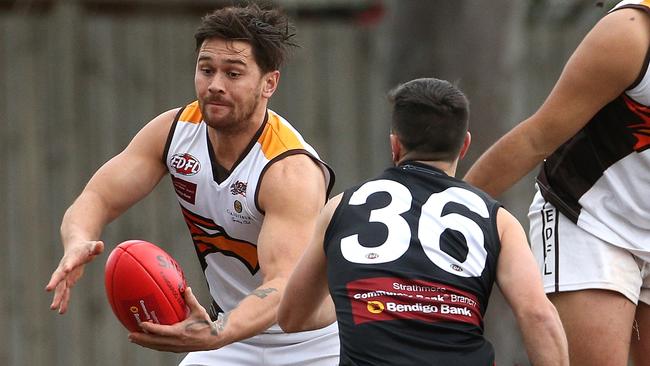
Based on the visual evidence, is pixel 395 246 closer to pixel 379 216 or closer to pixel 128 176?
pixel 379 216

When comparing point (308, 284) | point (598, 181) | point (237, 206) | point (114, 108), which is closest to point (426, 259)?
point (308, 284)

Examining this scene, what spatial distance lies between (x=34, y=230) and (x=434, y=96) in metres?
5.95

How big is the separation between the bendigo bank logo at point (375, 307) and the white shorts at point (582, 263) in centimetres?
110

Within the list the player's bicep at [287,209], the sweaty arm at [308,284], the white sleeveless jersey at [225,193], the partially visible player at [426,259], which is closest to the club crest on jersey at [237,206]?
the white sleeveless jersey at [225,193]

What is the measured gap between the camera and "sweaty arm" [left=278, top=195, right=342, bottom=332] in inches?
191

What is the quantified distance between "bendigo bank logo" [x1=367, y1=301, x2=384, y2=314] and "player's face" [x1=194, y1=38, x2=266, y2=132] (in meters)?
1.53

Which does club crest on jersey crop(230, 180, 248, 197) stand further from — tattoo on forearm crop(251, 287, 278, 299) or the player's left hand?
the player's left hand

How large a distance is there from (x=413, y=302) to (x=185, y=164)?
185 cm

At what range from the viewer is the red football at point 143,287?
5055 millimetres

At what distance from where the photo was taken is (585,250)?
17.9 ft

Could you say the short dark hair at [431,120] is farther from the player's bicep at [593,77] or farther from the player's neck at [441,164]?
the player's bicep at [593,77]

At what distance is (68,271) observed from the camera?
5.27 metres

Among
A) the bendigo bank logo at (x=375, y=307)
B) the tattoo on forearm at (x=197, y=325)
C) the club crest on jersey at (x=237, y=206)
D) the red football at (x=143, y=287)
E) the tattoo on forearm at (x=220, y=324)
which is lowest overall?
the tattoo on forearm at (x=220, y=324)

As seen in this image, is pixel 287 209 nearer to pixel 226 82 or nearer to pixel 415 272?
pixel 226 82
